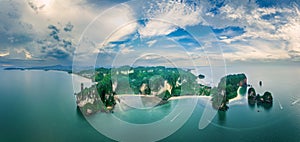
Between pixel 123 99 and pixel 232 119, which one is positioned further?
pixel 232 119

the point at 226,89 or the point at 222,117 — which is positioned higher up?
the point at 226,89

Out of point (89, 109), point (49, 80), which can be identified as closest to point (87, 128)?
point (89, 109)

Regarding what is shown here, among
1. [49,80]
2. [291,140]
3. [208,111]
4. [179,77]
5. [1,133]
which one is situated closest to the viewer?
[291,140]

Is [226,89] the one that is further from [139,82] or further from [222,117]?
[139,82]

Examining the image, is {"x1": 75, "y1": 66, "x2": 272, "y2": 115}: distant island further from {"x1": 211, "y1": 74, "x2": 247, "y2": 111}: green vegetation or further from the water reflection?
the water reflection

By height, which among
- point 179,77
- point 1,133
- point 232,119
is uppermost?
point 179,77

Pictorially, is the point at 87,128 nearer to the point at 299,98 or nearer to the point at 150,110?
the point at 150,110

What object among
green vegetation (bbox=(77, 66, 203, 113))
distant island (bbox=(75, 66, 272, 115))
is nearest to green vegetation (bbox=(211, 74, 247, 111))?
distant island (bbox=(75, 66, 272, 115))

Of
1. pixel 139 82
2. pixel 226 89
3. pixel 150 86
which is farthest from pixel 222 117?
pixel 139 82
